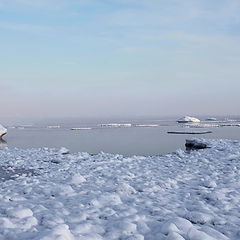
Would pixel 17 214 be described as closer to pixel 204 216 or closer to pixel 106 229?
pixel 106 229

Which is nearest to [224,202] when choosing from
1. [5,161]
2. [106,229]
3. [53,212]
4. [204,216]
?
[204,216]

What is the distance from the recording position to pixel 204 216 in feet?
19.1

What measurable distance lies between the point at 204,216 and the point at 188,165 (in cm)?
733

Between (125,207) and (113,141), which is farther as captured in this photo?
(113,141)

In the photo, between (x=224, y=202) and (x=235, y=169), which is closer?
(x=224, y=202)

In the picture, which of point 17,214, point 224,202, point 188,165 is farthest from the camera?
point 188,165

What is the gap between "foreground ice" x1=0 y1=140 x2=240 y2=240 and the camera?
16.5ft

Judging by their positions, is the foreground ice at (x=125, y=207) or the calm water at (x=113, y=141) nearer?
the foreground ice at (x=125, y=207)

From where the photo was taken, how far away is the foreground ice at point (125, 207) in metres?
5.04

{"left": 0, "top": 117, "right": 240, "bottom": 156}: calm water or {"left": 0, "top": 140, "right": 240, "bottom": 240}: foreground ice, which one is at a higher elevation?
{"left": 0, "top": 140, "right": 240, "bottom": 240}: foreground ice

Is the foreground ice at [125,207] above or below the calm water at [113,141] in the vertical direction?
above

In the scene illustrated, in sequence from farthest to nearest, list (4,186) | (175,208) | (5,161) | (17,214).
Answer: (5,161)
(4,186)
(175,208)
(17,214)

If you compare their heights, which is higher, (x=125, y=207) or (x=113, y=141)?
(x=125, y=207)

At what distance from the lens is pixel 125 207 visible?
6410 mm
